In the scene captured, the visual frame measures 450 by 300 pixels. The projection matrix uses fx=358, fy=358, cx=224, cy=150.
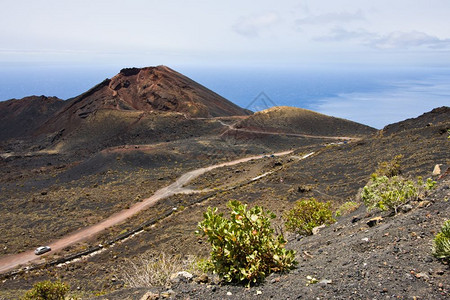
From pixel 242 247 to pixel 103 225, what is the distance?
919 inches

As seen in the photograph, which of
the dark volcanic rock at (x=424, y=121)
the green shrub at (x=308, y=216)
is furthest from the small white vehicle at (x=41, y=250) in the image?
the dark volcanic rock at (x=424, y=121)

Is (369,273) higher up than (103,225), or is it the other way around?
(369,273)

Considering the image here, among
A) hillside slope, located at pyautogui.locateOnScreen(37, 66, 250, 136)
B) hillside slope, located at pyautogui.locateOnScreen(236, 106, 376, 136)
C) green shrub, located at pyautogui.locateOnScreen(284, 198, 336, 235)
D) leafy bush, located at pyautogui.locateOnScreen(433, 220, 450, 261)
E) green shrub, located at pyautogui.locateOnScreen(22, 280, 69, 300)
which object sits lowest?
green shrub, located at pyautogui.locateOnScreen(22, 280, 69, 300)

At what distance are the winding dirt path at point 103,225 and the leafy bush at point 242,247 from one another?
771 inches

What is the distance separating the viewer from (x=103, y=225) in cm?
2708

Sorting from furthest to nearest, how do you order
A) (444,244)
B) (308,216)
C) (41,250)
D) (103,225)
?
(103,225) < (41,250) < (308,216) < (444,244)

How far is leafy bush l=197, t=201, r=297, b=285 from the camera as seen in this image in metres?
6.13

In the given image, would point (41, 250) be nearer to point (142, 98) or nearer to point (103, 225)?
point (103, 225)

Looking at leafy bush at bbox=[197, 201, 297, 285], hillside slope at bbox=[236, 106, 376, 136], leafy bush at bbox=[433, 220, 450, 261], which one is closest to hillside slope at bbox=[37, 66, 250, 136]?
hillside slope at bbox=[236, 106, 376, 136]

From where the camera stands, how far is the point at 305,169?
31.9 metres

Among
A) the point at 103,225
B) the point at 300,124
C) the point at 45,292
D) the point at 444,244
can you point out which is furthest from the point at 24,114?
the point at 444,244

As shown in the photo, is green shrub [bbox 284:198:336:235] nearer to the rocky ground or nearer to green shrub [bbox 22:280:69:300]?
the rocky ground

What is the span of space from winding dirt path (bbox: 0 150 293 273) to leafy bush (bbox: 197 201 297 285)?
1959 cm

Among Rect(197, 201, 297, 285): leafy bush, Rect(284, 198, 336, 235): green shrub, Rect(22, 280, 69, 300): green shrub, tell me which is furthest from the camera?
Rect(284, 198, 336, 235): green shrub
